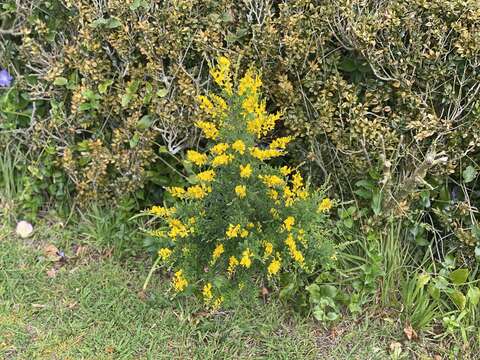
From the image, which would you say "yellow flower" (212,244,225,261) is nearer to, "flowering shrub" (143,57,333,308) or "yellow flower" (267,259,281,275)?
"flowering shrub" (143,57,333,308)

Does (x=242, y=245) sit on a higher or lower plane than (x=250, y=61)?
lower

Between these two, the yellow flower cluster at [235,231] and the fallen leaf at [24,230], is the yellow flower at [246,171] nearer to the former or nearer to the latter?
the yellow flower cluster at [235,231]

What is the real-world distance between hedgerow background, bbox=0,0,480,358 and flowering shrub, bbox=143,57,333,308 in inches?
12.1

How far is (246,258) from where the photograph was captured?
240 cm

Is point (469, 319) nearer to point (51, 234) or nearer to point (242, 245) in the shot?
point (242, 245)

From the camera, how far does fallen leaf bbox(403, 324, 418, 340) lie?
2.80 m

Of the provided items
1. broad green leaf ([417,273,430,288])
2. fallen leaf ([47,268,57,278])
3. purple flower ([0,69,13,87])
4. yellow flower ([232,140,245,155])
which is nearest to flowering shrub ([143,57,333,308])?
yellow flower ([232,140,245,155])

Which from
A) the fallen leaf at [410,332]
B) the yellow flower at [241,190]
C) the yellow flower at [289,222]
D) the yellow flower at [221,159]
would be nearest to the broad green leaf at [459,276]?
the fallen leaf at [410,332]

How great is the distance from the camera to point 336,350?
9.17 feet

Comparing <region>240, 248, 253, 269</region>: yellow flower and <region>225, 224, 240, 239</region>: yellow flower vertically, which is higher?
<region>225, 224, 240, 239</region>: yellow flower

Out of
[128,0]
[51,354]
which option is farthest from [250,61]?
→ [51,354]

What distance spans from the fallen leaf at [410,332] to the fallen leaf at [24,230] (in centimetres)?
200

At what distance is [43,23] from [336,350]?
209 cm

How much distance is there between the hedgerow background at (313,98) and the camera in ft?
8.69
